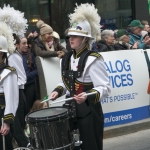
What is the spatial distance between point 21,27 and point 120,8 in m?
8.87

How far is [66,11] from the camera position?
13.3m

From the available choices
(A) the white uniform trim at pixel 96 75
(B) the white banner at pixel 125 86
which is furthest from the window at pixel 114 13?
(A) the white uniform trim at pixel 96 75

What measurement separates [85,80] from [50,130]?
0.71 meters

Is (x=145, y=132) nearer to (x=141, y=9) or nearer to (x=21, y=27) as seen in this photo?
(x=21, y=27)

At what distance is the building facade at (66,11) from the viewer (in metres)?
12.6

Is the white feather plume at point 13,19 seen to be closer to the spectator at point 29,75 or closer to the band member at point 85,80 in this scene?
the spectator at point 29,75

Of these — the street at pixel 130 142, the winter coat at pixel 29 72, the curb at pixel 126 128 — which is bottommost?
the street at pixel 130 142

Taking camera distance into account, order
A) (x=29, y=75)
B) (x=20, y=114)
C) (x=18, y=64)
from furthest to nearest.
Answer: (x=29, y=75)
(x=18, y=64)
(x=20, y=114)

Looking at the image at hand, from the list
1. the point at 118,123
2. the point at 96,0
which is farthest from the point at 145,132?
the point at 96,0

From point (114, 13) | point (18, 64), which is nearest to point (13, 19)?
point (18, 64)

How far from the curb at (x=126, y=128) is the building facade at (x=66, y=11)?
4246 millimetres

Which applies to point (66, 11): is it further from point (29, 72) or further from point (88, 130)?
point (88, 130)

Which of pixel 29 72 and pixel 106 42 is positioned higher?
pixel 106 42

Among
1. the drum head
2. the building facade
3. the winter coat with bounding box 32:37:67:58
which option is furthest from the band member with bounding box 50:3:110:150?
the building facade
